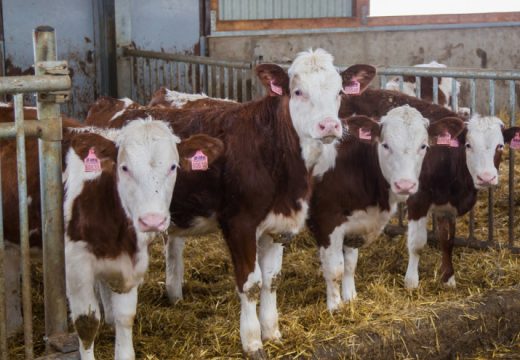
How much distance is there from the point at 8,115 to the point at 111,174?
1.22 m

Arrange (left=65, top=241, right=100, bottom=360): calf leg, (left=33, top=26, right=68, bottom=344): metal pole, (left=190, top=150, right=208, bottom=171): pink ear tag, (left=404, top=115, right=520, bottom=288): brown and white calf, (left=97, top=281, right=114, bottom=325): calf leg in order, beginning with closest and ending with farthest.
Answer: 1. (left=33, top=26, right=68, bottom=344): metal pole
2. (left=65, top=241, right=100, bottom=360): calf leg
3. (left=190, top=150, right=208, bottom=171): pink ear tag
4. (left=97, top=281, right=114, bottom=325): calf leg
5. (left=404, top=115, right=520, bottom=288): brown and white calf

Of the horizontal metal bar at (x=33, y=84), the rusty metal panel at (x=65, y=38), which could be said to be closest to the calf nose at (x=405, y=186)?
the horizontal metal bar at (x=33, y=84)

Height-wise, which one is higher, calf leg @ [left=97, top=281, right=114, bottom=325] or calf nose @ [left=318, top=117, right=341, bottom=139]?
calf nose @ [left=318, top=117, right=341, bottom=139]

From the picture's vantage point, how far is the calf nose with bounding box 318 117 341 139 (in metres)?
4.38

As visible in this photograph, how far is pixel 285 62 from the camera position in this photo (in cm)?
793

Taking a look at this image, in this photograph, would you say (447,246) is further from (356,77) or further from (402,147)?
(356,77)

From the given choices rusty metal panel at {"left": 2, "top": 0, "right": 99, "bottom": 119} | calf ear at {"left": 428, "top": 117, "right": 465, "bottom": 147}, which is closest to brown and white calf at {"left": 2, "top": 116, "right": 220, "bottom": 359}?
calf ear at {"left": 428, "top": 117, "right": 465, "bottom": 147}

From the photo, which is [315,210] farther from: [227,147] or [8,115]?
[8,115]

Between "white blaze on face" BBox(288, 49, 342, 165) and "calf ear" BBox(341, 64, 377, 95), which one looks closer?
"white blaze on face" BBox(288, 49, 342, 165)

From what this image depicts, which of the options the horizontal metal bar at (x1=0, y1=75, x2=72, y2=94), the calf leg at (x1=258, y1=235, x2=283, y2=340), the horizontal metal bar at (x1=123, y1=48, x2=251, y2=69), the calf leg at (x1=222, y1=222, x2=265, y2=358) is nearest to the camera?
the horizontal metal bar at (x1=0, y1=75, x2=72, y2=94)

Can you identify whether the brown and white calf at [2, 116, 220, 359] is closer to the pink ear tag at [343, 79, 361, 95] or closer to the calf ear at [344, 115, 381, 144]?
the pink ear tag at [343, 79, 361, 95]

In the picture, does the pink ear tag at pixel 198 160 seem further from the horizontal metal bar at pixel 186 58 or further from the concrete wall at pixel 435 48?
the concrete wall at pixel 435 48

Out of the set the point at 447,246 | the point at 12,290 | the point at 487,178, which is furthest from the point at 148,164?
the point at 447,246

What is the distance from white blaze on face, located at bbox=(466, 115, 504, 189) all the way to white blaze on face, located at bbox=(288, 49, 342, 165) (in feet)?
5.58
